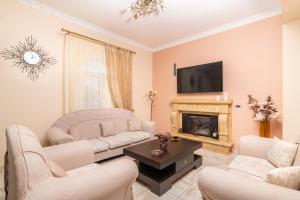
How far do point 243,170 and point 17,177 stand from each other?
1998mm

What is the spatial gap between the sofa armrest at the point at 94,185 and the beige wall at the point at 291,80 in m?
2.80

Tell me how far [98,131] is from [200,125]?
2612 millimetres

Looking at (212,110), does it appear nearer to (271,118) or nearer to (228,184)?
(271,118)

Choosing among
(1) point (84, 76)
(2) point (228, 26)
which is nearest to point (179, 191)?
(1) point (84, 76)

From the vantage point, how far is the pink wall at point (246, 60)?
9.98ft

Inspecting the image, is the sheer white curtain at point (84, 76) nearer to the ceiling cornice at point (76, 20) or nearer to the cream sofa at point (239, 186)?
the ceiling cornice at point (76, 20)

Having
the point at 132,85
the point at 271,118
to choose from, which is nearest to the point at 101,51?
the point at 132,85

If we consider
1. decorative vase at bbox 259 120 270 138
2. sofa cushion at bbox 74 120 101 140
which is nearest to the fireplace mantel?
decorative vase at bbox 259 120 270 138

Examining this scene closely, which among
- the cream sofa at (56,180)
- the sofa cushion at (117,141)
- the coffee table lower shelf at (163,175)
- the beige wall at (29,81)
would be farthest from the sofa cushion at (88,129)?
the cream sofa at (56,180)

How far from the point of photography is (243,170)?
1706mm

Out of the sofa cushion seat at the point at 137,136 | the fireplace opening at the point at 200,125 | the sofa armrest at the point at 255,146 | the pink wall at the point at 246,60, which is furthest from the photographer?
the fireplace opening at the point at 200,125

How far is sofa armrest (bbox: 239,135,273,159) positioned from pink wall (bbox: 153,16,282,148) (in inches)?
49.5

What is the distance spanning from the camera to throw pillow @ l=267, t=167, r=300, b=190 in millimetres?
1096

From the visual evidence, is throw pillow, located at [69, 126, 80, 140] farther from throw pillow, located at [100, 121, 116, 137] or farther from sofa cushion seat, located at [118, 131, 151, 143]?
sofa cushion seat, located at [118, 131, 151, 143]
